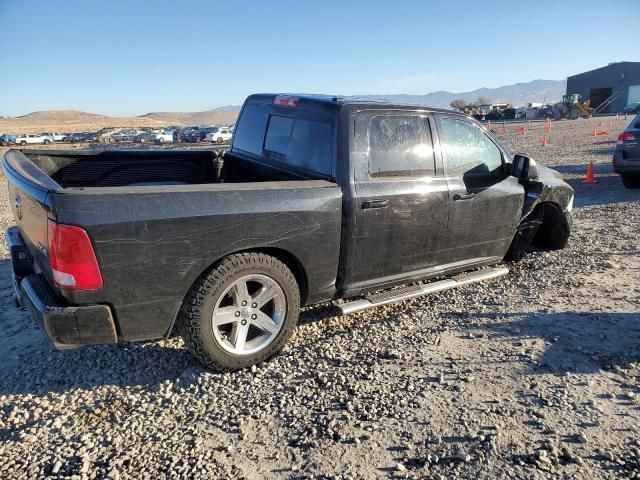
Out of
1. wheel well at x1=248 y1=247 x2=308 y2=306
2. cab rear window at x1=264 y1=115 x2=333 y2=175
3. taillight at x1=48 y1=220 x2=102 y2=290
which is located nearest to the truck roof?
cab rear window at x1=264 y1=115 x2=333 y2=175

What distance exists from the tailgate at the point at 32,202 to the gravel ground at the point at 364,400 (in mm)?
907

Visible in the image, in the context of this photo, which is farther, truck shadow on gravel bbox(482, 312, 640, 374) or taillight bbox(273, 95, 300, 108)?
taillight bbox(273, 95, 300, 108)

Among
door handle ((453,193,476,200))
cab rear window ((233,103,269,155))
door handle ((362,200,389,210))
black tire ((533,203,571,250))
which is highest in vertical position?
cab rear window ((233,103,269,155))

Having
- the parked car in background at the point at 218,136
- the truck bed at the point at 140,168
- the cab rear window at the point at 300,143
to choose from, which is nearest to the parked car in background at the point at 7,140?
the parked car in background at the point at 218,136

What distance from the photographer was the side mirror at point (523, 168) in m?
4.71

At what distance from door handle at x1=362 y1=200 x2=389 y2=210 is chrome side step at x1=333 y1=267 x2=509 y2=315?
2.60ft

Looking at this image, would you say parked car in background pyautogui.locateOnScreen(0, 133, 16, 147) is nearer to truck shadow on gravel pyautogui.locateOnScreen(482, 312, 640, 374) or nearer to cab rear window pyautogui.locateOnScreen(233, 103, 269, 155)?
cab rear window pyautogui.locateOnScreen(233, 103, 269, 155)

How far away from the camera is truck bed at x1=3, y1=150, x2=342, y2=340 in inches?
109

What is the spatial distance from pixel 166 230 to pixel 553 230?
4.86 meters

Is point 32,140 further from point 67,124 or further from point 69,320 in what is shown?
point 67,124

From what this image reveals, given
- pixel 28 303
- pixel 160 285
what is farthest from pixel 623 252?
pixel 28 303

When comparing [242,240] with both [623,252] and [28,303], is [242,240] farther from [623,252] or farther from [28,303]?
[623,252]

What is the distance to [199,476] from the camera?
2453 millimetres

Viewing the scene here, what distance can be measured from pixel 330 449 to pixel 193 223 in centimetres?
153
